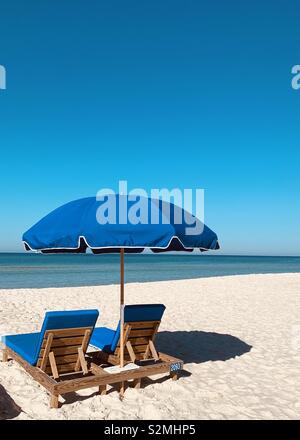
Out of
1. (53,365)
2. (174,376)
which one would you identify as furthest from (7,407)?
(174,376)

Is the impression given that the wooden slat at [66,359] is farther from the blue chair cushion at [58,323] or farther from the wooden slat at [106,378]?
the wooden slat at [106,378]

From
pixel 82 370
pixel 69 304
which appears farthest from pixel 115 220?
pixel 69 304

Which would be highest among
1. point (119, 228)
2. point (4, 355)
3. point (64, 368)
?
point (119, 228)

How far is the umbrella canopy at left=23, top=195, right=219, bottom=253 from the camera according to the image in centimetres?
409

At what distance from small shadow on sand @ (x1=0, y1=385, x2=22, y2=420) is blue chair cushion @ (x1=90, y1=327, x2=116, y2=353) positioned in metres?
1.44

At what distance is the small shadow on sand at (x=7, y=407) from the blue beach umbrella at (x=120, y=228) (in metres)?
1.37

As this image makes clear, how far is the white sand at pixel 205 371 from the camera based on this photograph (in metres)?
4.35

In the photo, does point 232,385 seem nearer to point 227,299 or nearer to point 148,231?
point 148,231

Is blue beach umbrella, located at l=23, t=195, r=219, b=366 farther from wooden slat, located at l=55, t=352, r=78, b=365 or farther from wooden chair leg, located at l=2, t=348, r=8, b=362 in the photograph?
wooden chair leg, located at l=2, t=348, r=8, b=362

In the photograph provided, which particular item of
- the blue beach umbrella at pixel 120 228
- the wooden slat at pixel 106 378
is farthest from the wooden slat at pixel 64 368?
the blue beach umbrella at pixel 120 228

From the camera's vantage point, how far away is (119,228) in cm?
415

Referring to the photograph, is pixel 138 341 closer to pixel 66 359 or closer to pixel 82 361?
pixel 82 361

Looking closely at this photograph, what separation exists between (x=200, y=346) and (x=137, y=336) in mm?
2525

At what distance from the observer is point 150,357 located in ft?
18.3
